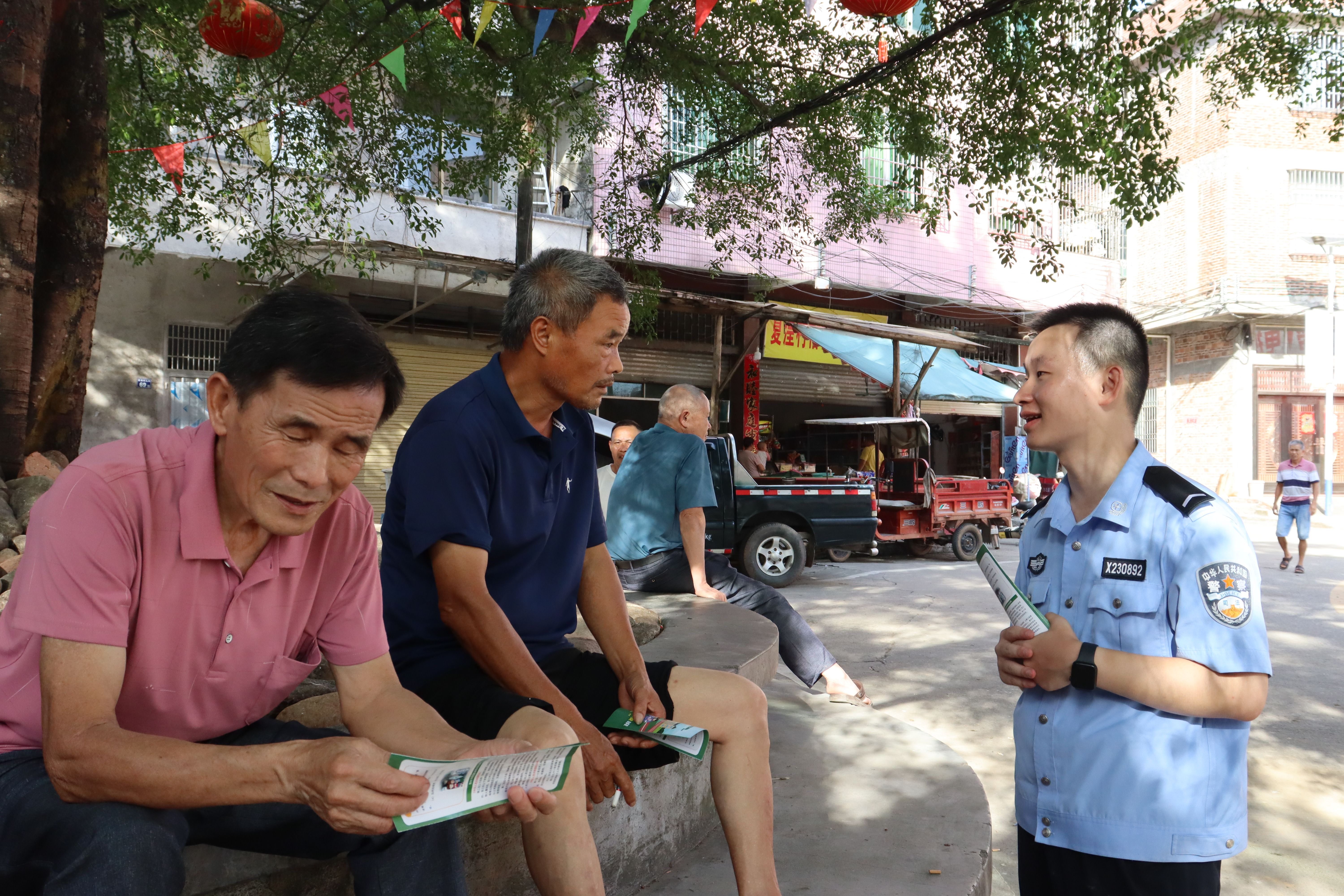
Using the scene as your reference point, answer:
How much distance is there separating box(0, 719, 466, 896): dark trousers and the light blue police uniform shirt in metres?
1.17

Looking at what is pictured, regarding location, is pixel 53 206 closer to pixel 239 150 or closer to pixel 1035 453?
pixel 239 150

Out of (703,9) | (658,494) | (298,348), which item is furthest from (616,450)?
(298,348)

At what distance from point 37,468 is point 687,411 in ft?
11.6

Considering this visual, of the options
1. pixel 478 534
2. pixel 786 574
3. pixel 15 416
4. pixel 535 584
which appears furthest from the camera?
pixel 786 574

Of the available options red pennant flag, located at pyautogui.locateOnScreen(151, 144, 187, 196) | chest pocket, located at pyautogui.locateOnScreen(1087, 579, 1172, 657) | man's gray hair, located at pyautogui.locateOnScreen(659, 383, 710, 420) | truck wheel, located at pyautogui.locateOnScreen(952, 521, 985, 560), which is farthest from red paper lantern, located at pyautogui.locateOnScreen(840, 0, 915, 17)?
truck wheel, located at pyautogui.locateOnScreen(952, 521, 985, 560)

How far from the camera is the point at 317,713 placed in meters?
2.54

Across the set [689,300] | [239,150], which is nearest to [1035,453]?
[689,300]

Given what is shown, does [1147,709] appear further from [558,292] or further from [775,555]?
[775,555]

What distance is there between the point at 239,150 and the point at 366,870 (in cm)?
859

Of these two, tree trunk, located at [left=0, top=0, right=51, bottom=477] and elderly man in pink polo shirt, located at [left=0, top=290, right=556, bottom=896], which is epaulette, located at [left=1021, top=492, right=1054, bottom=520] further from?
tree trunk, located at [left=0, top=0, right=51, bottom=477]

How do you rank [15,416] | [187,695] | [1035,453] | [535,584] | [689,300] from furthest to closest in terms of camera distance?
[1035,453] → [689,300] → [15,416] → [535,584] → [187,695]

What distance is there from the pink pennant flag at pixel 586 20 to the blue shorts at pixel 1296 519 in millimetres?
9923

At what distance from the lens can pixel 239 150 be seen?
8.72 m

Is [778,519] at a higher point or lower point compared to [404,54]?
lower
